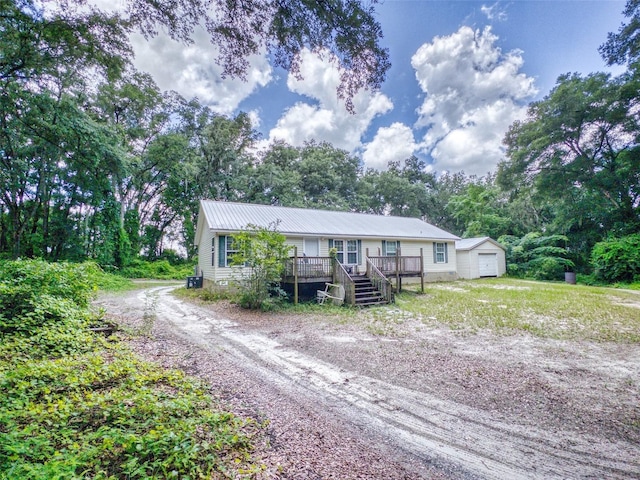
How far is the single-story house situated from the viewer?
38.5ft

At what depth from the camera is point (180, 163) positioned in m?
24.1

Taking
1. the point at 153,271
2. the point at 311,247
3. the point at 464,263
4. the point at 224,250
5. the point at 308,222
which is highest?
the point at 308,222

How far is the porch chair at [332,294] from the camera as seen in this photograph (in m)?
10.2

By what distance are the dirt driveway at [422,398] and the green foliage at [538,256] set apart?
17.0 metres

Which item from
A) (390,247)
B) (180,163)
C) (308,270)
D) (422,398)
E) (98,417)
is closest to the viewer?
(98,417)

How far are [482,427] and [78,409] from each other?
4074 mm

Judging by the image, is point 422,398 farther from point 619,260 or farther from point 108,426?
point 619,260

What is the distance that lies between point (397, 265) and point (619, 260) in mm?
14686

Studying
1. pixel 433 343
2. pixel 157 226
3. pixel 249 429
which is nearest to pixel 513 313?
pixel 433 343

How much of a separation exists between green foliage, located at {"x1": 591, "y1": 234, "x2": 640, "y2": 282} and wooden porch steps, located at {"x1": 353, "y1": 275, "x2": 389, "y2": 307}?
15851 millimetres

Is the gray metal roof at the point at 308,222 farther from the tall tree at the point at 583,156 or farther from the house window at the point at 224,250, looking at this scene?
the tall tree at the point at 583,156

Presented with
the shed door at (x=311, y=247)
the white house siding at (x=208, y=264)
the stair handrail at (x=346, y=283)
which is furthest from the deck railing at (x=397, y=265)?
the white house siding at (x=208, y=264)

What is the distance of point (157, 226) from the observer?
93.7 feet

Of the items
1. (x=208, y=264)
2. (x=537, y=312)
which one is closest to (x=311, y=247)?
(x=208, y=264)
